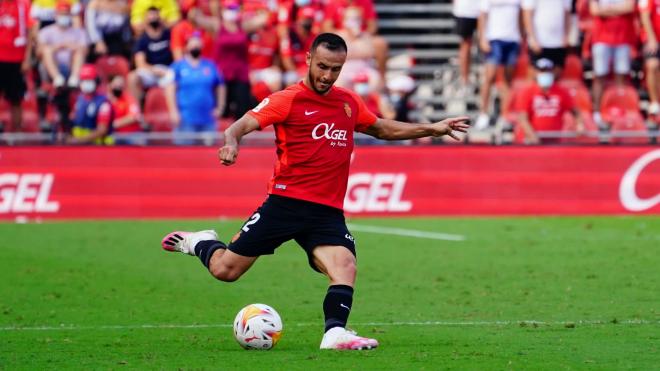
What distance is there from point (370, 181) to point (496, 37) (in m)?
3.21

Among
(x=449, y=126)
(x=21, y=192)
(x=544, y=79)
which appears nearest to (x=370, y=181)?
(x=544, y=79)

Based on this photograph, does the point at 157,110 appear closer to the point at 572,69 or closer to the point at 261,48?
the point at 261,48

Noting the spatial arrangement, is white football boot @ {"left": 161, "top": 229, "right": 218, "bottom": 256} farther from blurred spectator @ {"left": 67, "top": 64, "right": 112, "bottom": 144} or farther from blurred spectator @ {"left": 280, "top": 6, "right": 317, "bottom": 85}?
blurred spectator @ {"left": 280, "top": 6, "right": 317, "bottom": 85}

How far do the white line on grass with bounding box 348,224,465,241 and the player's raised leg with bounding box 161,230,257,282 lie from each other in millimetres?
7706

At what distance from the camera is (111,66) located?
78.3ft

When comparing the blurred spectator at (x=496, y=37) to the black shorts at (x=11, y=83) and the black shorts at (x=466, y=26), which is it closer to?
the black shorts at (x=466, y=26)

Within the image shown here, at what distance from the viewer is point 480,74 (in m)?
25.6

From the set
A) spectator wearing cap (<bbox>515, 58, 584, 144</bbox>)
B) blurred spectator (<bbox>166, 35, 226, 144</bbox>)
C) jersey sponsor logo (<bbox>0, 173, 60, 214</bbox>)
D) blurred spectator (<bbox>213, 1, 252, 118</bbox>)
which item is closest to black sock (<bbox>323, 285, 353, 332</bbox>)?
spectator wearing cap (<bbox>515, 58, 584, 144</bbox>)

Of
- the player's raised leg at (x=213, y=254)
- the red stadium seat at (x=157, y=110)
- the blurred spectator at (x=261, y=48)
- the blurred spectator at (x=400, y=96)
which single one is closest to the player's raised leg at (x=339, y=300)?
the player's raised leg at (x=213, y=254)

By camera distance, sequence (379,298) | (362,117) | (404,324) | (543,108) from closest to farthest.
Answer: (362,117) → (404,324) → (379,298) → (543,108)

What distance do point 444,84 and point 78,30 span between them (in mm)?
6743

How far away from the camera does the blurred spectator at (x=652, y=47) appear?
867 inches

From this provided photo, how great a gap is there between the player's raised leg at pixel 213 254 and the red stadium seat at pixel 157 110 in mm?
12819

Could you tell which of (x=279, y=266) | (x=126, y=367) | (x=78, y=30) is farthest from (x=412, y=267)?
(x=78, y=30)
